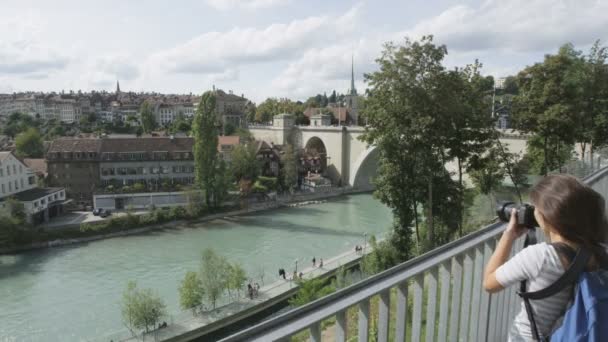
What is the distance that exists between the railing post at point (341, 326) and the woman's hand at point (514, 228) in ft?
1.94

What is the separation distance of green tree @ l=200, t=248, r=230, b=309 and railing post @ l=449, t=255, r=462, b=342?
1143 centimetres

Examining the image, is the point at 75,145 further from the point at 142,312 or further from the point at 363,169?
the point at 142,312

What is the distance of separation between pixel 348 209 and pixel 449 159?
624 inches

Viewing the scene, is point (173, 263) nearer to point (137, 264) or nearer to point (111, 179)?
point (137, 264)

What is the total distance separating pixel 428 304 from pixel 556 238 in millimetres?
398

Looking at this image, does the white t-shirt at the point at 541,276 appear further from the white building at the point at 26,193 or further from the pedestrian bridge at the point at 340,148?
the pedestrian bridge at the point at 340,148

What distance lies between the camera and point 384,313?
3.73ft

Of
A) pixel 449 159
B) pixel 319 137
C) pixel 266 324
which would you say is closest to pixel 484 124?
pixel 449 159

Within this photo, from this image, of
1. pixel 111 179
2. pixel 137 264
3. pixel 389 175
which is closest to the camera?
pixel 389 175

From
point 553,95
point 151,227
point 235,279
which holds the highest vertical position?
point 553,95

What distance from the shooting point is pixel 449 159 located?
11656mm

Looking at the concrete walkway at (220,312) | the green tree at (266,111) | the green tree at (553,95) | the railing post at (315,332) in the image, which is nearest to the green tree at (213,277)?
the concrete walkway at (220,312)

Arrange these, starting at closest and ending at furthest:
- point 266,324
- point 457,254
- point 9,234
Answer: point 266,324 → point 457,254 → point 9,234

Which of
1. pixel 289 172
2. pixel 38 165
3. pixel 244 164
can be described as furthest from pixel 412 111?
pixel 38 165
